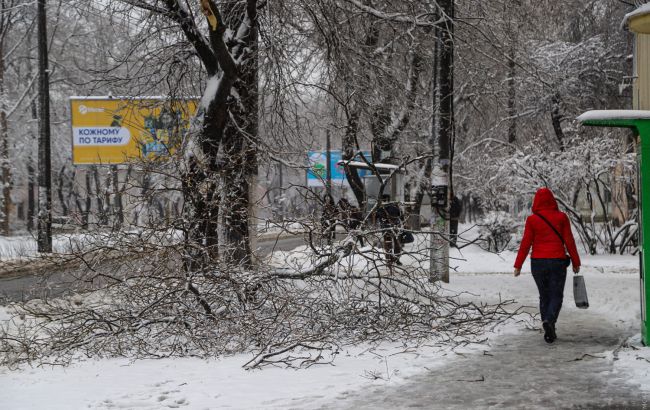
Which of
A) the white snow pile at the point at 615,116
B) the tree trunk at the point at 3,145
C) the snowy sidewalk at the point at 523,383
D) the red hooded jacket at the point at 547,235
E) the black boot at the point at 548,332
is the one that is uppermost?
the tree trunk at the point at 3,145

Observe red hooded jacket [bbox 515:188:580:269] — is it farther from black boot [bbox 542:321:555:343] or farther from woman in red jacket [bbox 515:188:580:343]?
black boot [bbox 542:321:555:343]

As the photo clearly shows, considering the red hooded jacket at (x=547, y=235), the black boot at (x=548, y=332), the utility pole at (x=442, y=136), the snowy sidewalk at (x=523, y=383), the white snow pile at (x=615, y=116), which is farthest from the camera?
the utility pole at (x=442, y=136)

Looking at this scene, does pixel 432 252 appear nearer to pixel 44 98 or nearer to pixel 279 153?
pixel 279 153

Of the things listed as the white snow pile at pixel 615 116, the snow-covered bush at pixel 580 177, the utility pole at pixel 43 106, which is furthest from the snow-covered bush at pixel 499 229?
the white snow pile at pixel 615 116

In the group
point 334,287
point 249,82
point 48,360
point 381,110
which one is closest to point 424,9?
point 381,110

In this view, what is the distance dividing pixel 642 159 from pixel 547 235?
1.55 meters

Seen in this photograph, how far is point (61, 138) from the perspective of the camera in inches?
1802

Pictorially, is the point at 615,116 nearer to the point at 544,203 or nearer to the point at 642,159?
the point at 642,159

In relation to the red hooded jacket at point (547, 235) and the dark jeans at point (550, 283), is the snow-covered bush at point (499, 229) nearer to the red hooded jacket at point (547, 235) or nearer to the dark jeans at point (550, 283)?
the red hooded jacket at point (547, 235)

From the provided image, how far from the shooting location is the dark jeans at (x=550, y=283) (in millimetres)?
9422

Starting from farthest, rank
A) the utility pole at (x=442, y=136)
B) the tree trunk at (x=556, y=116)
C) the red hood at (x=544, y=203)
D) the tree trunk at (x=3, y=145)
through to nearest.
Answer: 1. the tree trunk at (x=3, y=145)
2. the tree trunk at (x=556, y=116)
3. the utility pole at (x=442, y=136)
4. the red hood at (x=544, y=203)

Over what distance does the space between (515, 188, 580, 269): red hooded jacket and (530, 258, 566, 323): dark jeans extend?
91 mm

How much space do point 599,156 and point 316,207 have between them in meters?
14.0

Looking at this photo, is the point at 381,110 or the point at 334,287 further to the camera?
the point at 381,110
